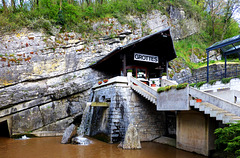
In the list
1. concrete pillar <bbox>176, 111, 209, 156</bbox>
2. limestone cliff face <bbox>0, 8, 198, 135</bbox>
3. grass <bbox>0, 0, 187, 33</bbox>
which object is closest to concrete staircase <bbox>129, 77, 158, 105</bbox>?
concrete pillar <bbox>176, 111, 209, 156</bbox>

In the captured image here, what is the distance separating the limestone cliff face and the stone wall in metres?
4.73

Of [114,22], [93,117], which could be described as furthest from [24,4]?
[93,117]

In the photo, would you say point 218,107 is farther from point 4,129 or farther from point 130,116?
point 4,129

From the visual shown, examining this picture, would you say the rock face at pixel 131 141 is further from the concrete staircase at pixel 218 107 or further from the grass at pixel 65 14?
the grass at pixel 65 14

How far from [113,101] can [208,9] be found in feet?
85.6

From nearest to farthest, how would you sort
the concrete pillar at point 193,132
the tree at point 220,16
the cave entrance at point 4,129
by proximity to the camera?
the concrete pillar at point 193,132
the cave entrance at point 4,129
the tree at point 220,16

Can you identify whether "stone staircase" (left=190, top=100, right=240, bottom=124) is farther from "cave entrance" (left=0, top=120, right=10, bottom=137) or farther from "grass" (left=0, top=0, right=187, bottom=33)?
"grass" (left=0, top=0, right=187, bottom=33)

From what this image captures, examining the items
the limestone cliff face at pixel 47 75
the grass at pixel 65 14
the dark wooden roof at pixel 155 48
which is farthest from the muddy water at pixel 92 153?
the grass at pixel 65 14

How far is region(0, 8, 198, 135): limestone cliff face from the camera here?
13.5m

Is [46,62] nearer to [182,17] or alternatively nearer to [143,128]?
[143,128]

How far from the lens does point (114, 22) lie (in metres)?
18.9

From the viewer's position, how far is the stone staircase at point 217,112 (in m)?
5.64

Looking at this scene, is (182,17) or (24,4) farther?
(182,17)

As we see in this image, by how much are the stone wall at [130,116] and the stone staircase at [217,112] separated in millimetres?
4442
